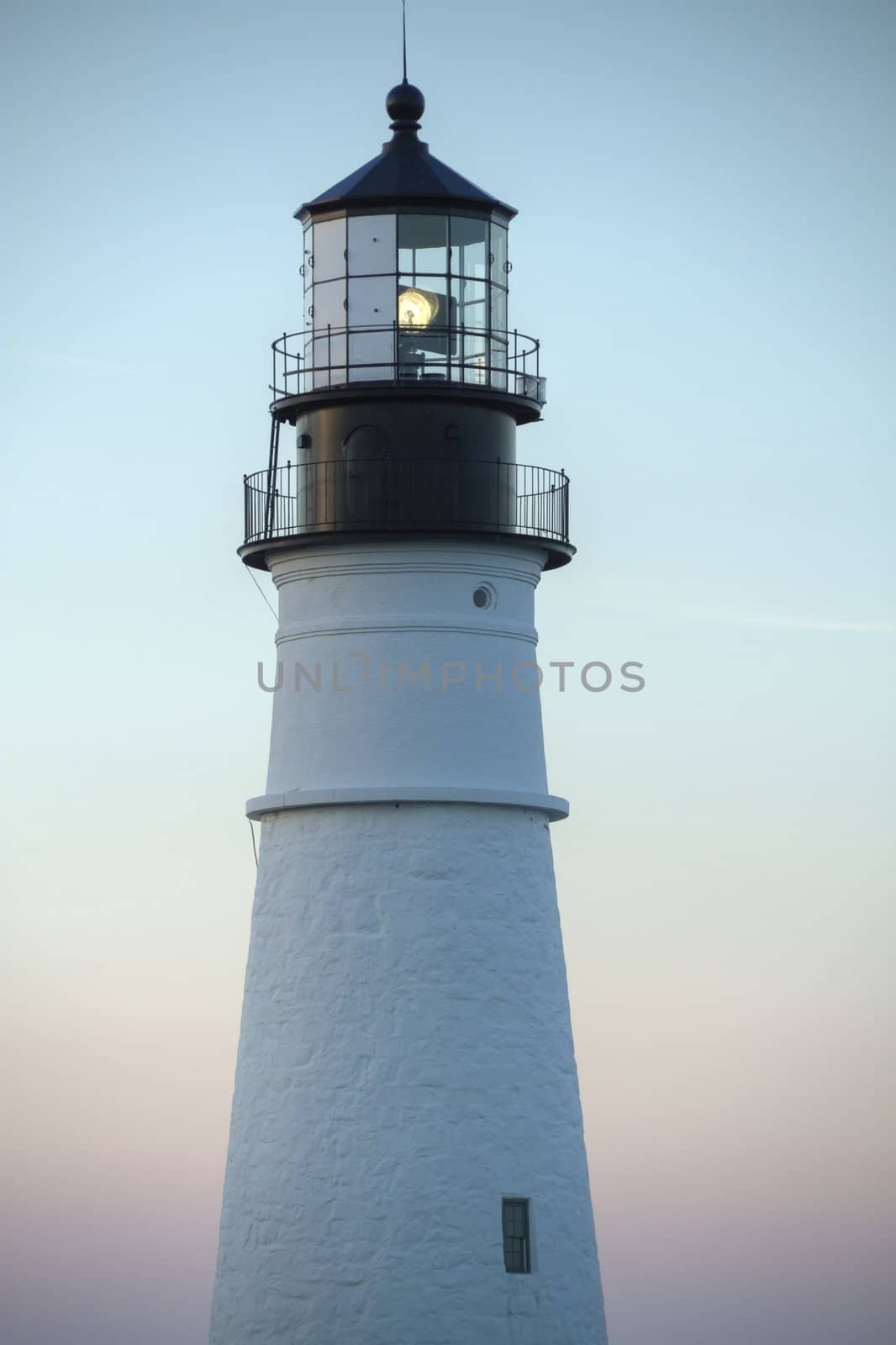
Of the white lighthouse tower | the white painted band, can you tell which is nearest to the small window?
the white lighthouse tower

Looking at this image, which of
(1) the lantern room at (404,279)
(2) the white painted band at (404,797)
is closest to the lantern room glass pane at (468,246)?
(1) the lantern room at (404,279)

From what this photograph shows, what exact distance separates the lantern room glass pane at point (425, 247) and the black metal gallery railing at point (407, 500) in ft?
6.76

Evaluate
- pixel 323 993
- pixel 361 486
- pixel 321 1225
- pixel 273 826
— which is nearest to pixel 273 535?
pixel 361 486

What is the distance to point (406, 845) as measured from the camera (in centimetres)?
2900

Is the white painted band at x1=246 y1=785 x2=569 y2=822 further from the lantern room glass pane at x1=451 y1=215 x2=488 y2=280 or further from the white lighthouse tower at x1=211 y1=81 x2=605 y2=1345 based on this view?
the lantern room glass pane at x1=451 y1=215 x2=488 y2=280

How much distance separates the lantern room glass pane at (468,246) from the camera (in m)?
29.7

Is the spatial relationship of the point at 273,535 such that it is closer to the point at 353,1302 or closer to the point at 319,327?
the point at 319,327

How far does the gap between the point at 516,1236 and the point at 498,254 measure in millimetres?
10398

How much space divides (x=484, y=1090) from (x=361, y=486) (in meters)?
6.43

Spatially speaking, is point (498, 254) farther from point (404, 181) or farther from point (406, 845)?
point (406, 845)

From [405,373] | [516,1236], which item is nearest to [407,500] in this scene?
[405,373]

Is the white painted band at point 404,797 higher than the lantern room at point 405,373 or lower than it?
lower

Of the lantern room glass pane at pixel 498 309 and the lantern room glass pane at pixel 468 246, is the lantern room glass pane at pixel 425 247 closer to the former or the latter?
the lantern room glass pane at pixel 468 246

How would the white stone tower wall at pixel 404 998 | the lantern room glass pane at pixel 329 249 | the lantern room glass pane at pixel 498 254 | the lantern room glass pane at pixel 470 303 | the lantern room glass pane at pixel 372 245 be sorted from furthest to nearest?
the lantern room glass pane at pixel 498 254
the lantern room glass pane at pixel 470 303
the lantern room glass pane at pixel 329 249
the lantern room glass pane at pixel 372 245
the white stone tower wall at pixel 404 998
